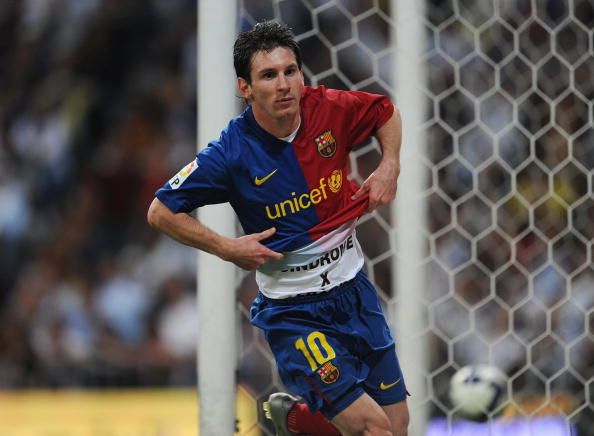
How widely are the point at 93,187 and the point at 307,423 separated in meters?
4.00

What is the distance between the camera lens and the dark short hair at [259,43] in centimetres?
270

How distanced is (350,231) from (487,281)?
6.15 feet

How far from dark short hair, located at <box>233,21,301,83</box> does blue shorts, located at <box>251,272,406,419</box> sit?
2.02 feet

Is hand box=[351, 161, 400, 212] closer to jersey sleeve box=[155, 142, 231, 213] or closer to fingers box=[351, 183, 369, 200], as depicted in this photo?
fingers box=[351, 183, 369, 200]

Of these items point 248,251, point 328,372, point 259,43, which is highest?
point 259,43

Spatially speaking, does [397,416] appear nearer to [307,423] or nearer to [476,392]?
[307,423]

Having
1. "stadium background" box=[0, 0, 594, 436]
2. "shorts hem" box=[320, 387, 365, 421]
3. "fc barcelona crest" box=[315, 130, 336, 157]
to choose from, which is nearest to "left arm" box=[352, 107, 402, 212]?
"fc barcelona crest" box=[315, 130, 336, 157]

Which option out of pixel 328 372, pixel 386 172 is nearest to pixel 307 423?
pixel 328 372

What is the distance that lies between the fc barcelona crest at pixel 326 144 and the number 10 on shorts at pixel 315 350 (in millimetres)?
478

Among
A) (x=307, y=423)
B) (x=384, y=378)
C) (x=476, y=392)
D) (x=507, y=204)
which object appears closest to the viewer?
(x=384, y=378)

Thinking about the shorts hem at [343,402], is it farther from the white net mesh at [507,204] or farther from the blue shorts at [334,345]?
the white net mesh at [507,204]

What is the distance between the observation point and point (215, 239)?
8.64 feet

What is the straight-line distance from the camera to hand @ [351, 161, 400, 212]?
2.78 m

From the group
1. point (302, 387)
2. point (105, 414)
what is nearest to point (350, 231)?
point (302, 387)
